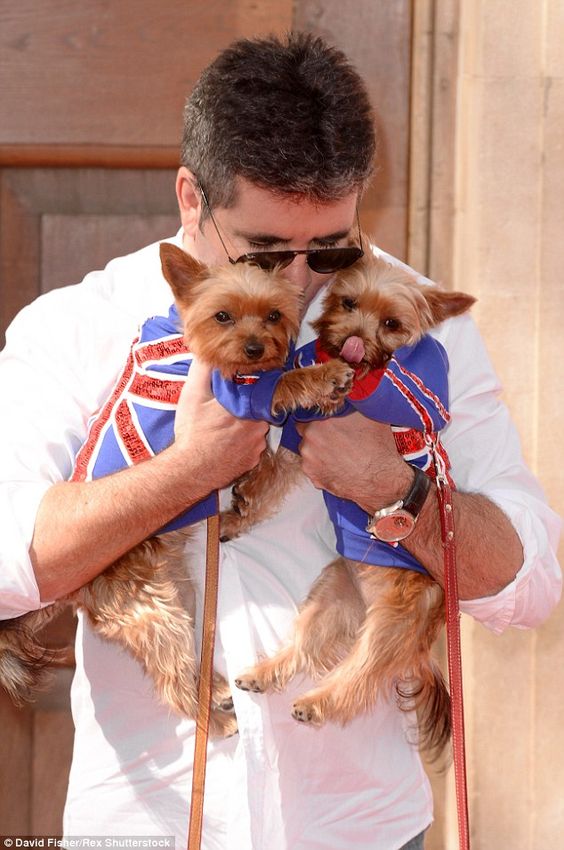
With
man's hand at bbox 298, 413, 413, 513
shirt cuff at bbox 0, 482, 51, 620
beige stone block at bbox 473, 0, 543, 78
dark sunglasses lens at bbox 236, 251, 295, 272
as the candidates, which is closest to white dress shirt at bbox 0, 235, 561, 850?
shirt cuff at bbox 0, 482, 51, 620

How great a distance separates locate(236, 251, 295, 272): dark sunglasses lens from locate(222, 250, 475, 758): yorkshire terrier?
0.56 feet

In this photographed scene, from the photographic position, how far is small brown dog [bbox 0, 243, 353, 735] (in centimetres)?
189

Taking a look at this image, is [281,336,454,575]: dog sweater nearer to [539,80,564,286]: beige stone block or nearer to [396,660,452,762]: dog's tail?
[396,660,452,762]: dog's tail

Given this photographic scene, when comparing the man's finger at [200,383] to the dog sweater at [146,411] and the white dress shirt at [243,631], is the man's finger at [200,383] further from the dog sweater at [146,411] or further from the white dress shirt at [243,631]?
the white dress shirt at [243,631]

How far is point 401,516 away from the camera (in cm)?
181

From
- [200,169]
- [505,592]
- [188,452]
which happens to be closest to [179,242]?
[200,169]

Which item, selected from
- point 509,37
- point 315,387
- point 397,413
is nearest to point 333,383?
point 315,387

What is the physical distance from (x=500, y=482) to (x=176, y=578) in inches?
26.0

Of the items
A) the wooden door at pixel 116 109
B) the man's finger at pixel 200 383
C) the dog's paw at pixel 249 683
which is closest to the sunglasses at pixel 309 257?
the man's finger at pixel 200 383

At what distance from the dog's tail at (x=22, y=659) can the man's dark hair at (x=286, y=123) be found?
0.89m

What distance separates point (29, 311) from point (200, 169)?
47 cm

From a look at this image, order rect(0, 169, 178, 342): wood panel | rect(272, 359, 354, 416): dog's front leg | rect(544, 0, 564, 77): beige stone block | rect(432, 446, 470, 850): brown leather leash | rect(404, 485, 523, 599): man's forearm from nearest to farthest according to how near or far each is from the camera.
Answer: rect(432, 446, 470, 850): brown leather leash → rect(272, 359, 354, 416): dog's front leg → rect(404, 485, 523, 599): man's forearm → rect(544, 0, 564, 77): beige stone block → rect(0, 169, 178, 342): wood panel

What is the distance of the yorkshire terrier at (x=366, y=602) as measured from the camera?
6.38ft

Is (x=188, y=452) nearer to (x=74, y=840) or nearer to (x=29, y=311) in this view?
(x=29, y=311)
